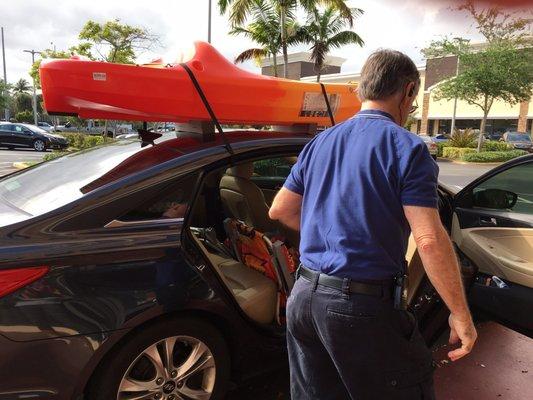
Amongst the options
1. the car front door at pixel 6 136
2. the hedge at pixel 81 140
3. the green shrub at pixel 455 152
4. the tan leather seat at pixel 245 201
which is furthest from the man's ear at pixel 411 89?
the car front door at pixel 6 136

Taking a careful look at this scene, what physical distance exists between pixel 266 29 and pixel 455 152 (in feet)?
40.6

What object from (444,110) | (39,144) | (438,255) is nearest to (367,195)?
(438,255)

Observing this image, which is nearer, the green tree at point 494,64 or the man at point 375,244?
the man at point 375,244

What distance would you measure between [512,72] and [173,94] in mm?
22884

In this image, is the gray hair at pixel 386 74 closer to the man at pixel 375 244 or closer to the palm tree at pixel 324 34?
the man at pixel 375 244

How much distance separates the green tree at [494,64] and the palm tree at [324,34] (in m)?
5.92

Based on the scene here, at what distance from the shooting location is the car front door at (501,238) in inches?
114

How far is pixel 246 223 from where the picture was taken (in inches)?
140

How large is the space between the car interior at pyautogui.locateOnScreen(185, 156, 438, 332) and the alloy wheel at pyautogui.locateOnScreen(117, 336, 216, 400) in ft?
1.11

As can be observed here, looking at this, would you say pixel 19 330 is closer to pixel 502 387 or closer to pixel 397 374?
pixel 397 374

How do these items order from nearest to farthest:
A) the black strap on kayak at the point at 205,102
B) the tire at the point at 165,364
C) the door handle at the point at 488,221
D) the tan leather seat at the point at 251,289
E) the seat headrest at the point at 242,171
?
the tire at the point at 165,364 → the black strap on kayak at the point at 205,102 → the tan leather seat at the point at 251,289 → the door handle at the point at 488,221 → the seat headrest at the point at 242,171

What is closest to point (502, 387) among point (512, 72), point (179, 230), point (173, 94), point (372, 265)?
point (372, 265)

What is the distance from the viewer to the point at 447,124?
157 ft

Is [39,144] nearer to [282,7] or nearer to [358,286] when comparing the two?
[282,7]
